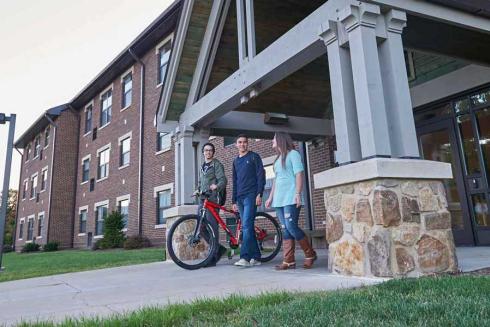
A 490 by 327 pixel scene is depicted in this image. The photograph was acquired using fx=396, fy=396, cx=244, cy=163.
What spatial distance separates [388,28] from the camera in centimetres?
403

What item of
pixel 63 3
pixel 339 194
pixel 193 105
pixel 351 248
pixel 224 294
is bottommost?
pixel 224 294

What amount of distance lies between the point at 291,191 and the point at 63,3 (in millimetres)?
10926

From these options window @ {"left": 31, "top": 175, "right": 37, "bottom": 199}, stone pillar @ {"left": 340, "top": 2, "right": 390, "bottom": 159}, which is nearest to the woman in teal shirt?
stone pillar @ {"left": 340, "top": 2, "right": 390, "bottom": 159}

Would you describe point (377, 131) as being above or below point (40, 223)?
below

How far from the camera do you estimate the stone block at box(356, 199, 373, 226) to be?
3617mm

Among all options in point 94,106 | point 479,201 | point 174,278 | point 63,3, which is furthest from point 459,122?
point 94,106

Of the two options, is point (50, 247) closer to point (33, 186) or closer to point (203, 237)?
point (33, 186)

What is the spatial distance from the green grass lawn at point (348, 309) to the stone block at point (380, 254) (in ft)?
1.70

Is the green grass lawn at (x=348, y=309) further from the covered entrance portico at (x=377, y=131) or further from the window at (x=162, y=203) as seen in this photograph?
the window at (x=162, y=203)

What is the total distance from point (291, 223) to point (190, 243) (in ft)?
5.09

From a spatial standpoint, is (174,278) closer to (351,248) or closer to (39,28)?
(351,248)

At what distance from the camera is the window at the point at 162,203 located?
1562 centimetres

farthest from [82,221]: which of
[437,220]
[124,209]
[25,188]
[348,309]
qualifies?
[348,309]

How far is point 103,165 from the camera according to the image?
21109 mm
